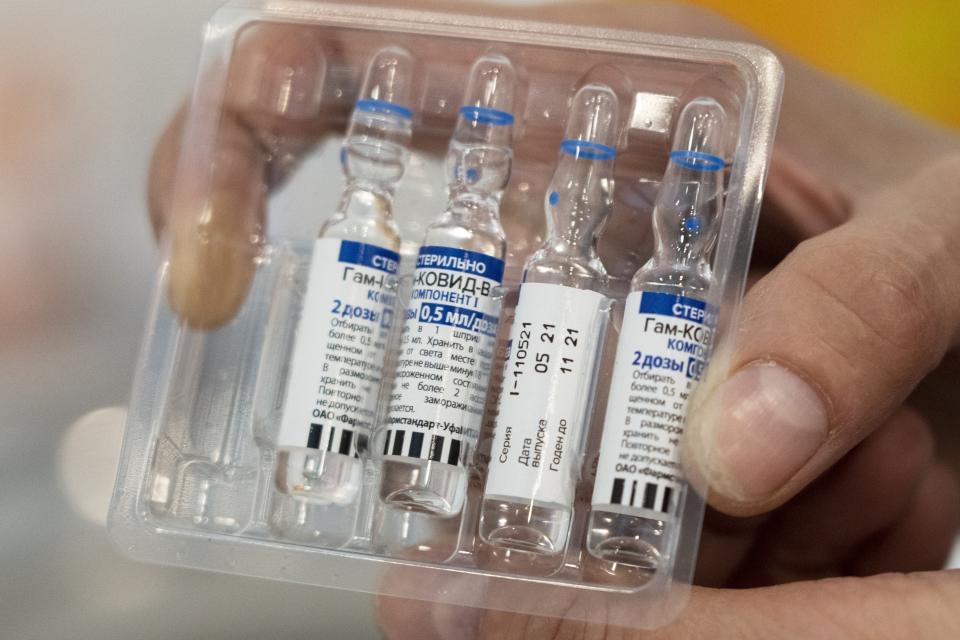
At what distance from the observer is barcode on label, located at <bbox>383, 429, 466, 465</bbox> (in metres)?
0.82

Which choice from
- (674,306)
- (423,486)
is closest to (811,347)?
(674,306)

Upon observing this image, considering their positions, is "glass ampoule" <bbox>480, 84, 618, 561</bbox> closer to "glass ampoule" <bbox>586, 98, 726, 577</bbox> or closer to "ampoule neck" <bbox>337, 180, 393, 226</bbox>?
"glass ampoule" <bbox>586, 98, 726, 577</bbox>

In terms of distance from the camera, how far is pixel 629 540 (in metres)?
0.81

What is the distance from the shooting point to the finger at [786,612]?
0.81 meters

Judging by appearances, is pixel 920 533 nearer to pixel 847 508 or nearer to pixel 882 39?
pixel 847 508

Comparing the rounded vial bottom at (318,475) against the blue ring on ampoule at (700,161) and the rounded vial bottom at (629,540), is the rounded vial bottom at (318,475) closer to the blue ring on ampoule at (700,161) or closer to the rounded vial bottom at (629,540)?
the rounded vial bottom at (629,540)

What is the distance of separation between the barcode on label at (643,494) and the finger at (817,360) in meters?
0.03

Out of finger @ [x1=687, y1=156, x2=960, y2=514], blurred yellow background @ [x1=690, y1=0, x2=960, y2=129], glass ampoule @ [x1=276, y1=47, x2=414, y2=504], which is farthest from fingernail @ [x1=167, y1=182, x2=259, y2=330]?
blurred yellow background @ [x1=690, y1=0, x2=960, y2=129]

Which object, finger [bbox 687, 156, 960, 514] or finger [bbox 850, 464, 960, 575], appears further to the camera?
finger [bbox 850, 464, 960, 575]

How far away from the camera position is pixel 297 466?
86 centimetres

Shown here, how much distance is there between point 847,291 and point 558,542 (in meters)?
0.32

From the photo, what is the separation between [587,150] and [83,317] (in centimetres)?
104

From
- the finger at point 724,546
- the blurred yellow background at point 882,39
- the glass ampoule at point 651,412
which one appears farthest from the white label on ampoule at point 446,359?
the blurred yellow background at point 882,39

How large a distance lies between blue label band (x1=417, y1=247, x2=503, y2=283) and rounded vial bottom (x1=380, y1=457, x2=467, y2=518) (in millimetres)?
161
